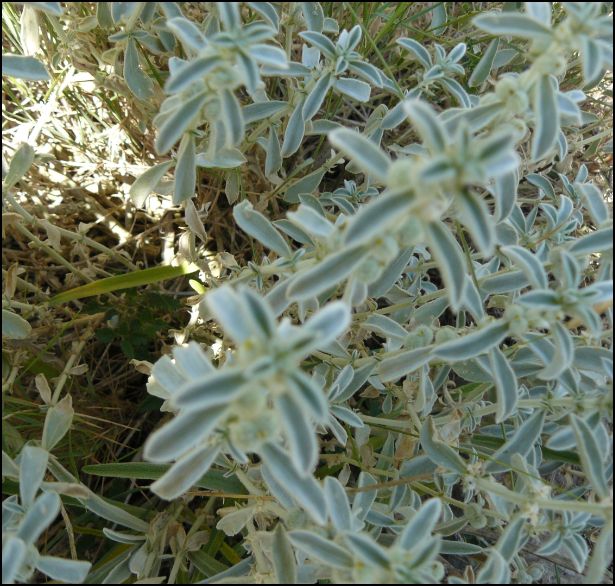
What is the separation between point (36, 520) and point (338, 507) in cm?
51

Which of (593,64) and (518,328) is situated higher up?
(593,64)

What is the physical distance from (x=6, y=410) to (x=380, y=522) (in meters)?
0.94

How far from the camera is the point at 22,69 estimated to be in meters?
1.28

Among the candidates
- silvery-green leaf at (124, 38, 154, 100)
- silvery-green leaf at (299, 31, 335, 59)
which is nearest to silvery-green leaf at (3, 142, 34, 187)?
silvery-green leaf at (124, 38, 154, 100)

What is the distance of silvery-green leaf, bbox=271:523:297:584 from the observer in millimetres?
1117

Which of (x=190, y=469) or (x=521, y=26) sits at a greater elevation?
(x=521, y=26)

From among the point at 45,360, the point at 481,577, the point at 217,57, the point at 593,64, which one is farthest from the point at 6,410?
the point at 593,64

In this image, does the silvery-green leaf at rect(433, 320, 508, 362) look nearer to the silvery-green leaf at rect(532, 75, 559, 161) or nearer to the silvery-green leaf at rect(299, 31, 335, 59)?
the silvery-green leaf at rect(532, 75, 559, 161)

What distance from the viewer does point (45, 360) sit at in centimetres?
174

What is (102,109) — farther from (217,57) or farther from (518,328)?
(518,328)

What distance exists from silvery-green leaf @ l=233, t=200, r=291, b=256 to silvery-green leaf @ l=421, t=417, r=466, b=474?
472mm

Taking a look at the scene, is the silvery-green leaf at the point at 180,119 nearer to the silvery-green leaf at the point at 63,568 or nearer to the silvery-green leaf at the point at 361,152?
the silvery-green leaf at the point at 361,152

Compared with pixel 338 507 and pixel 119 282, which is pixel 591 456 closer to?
pixel 338 507

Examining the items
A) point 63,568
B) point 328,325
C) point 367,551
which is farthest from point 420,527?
point 63,568
